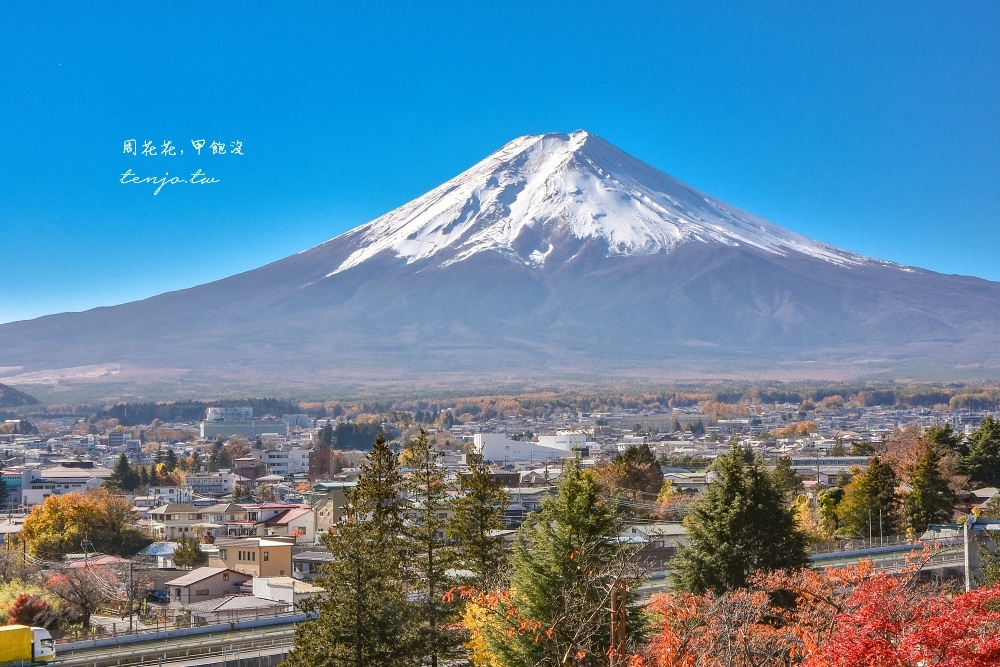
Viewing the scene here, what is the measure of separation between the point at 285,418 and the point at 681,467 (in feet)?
253

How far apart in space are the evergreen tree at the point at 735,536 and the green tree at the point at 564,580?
2.02 m

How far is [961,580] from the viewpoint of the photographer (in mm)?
28281

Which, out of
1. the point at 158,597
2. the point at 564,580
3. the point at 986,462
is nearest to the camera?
the point at 564,580

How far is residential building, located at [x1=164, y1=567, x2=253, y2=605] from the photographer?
3356cm

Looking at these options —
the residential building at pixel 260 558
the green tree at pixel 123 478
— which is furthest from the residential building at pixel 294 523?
the green tree at pixel 123 478

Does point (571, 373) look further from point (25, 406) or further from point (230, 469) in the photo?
point (230, 469)

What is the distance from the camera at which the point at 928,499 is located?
118 feet

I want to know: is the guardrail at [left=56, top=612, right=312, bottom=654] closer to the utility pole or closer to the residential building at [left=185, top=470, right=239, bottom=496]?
the utility pole

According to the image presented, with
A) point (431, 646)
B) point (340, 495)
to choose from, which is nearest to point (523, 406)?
point (340, 495)

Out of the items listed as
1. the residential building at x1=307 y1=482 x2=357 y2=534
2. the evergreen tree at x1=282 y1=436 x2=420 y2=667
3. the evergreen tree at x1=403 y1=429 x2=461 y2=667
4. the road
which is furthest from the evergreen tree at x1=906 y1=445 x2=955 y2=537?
the evergreen tree at x1=282 y1=436 x2=420 y2=667

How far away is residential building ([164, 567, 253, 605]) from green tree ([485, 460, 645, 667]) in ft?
50.4

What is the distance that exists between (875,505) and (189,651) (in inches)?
833

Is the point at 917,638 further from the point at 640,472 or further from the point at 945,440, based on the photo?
the point at 640,472

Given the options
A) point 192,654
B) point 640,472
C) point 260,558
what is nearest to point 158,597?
point 260,558
